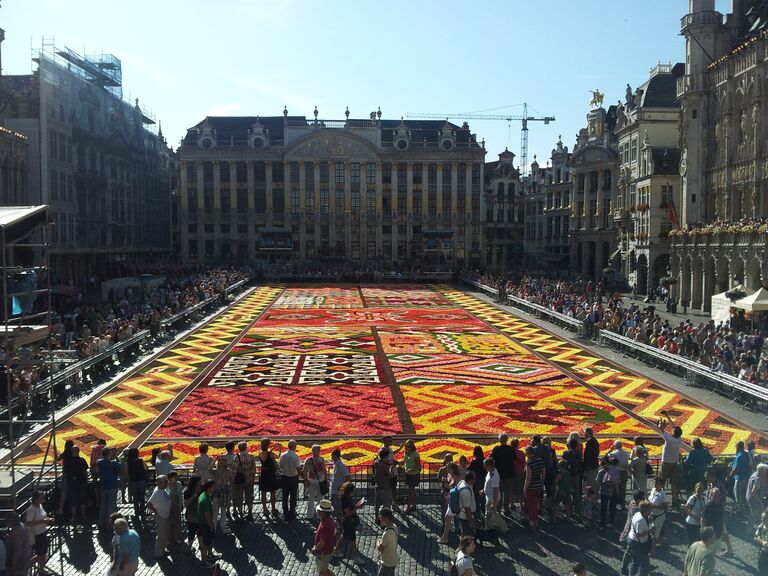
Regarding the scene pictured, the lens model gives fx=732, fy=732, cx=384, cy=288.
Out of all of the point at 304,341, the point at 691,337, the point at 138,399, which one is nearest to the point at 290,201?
the point at 304,341

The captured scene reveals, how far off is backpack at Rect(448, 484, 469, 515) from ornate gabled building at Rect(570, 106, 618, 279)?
58.9 m

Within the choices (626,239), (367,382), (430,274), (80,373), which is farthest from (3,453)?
(430,274)

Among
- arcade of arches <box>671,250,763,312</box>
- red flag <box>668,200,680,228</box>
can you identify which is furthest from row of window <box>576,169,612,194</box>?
arcade of arches <box>671,250,763,312</box>

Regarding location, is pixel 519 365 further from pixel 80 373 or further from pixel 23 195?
pixel 23 195

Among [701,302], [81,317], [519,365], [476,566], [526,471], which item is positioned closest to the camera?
[476,566]

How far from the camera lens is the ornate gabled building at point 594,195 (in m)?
69.1

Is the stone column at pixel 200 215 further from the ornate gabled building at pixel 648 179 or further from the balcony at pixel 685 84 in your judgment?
the balcony at pixel 685 84

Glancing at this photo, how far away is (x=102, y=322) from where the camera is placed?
3141 cm

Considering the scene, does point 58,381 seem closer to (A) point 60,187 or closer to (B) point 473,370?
(B) point 473,370

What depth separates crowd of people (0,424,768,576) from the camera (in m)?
11.4

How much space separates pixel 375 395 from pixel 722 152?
103 ft

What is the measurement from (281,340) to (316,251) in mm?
58534

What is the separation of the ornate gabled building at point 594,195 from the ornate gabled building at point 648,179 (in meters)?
2.99

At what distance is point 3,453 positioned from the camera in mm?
14695
